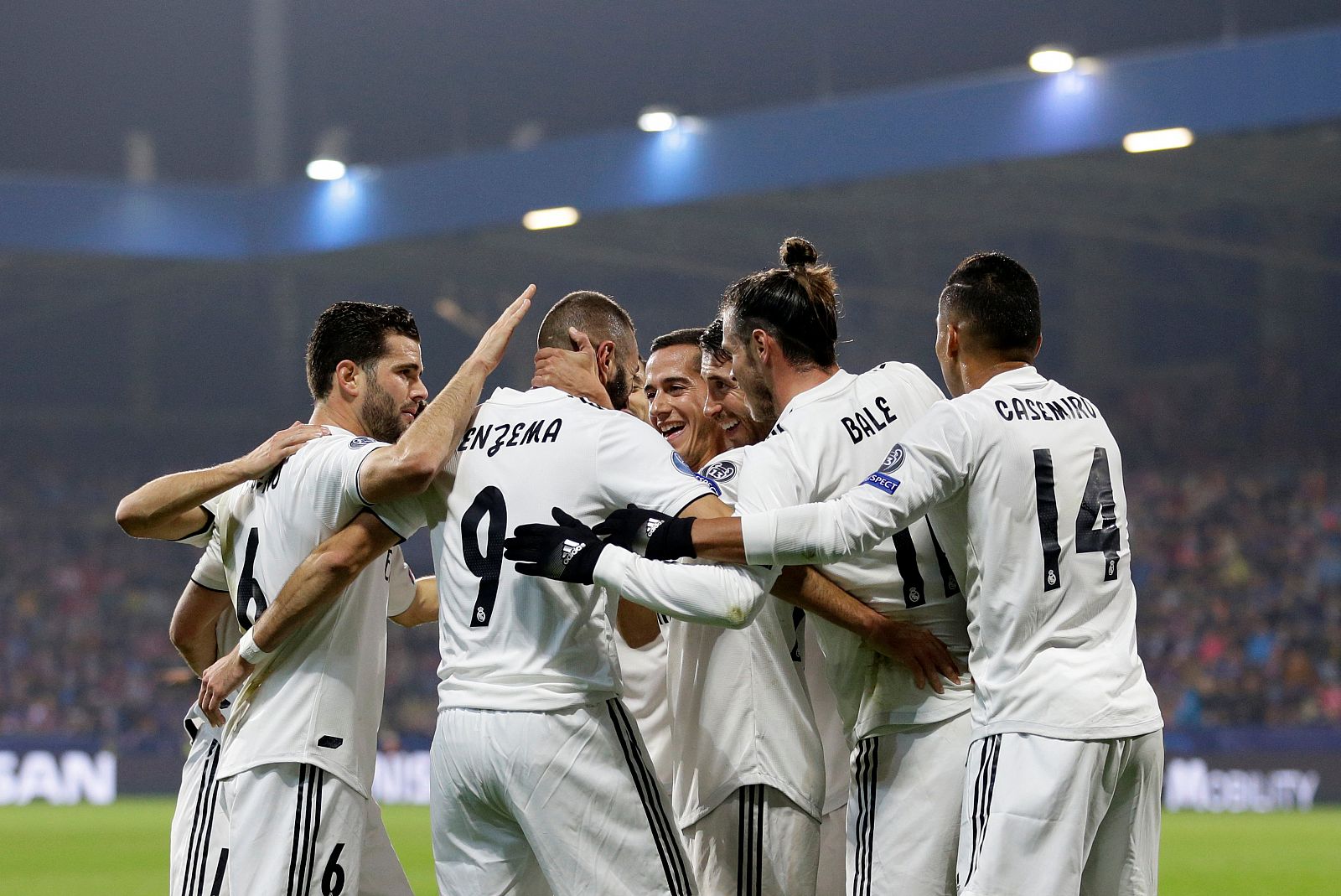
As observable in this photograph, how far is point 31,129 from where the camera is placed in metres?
36.6

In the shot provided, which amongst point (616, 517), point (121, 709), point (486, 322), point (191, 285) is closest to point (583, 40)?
point (486, 322)

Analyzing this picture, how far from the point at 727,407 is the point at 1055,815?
7.51 feet

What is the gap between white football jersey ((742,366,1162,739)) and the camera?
13.5 ft

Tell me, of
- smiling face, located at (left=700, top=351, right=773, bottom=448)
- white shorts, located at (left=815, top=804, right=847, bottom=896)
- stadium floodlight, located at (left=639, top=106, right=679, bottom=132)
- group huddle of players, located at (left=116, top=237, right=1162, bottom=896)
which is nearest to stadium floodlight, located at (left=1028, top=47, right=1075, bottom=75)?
stadium floodlight, located at (left=639, top=106, right=679, bottom=132)

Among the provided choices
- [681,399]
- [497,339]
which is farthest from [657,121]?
[497,339]

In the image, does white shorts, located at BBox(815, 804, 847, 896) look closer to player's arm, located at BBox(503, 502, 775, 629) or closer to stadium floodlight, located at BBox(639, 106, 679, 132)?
player's arm, located at BBox(503, 502, 775, 629)

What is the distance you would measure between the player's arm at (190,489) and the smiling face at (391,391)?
0.22 meters

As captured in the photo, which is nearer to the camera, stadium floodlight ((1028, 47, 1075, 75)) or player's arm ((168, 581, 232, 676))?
player's arm ((168, 581, 232, 676))

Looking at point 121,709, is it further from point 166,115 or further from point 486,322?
point 166,115

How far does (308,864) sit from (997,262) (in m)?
2.71

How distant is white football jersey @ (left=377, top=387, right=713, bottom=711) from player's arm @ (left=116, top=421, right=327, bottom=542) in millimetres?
733

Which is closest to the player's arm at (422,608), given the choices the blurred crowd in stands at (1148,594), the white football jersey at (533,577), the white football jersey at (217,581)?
the white football jersey at (217,581)

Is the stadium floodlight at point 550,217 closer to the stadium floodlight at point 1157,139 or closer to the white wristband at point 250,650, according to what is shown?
the stadium floodlight at point 1157,139

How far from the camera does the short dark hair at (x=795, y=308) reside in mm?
4766
